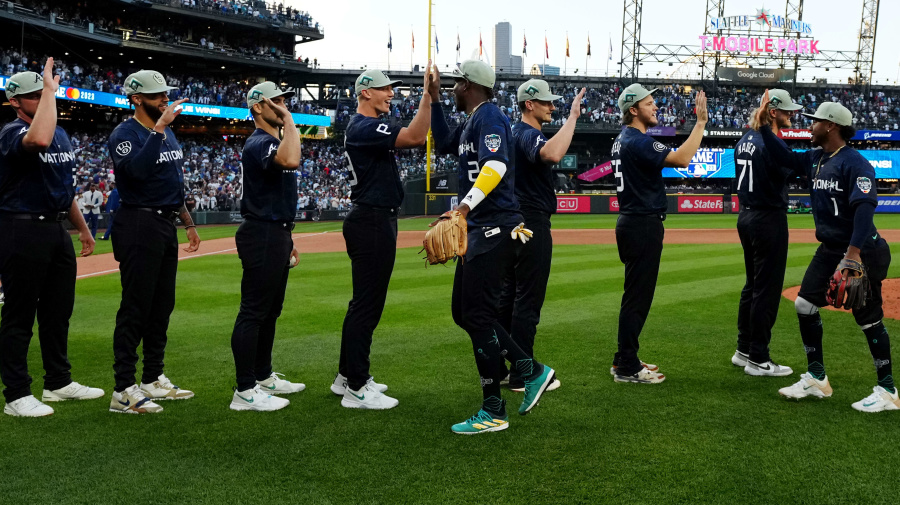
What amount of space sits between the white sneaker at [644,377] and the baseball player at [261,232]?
9.16 ft

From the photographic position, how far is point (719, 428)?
4.74 meters

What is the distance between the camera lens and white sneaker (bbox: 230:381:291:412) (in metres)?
5.25

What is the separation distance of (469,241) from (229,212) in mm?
29400

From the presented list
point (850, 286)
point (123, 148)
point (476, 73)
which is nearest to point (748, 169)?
point (850, 286)

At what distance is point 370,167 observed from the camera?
543 cm

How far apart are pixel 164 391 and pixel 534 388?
295 centimetres

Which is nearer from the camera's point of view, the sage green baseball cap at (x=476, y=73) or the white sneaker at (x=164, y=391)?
the sage green baseball cap at (x=476, y=73)

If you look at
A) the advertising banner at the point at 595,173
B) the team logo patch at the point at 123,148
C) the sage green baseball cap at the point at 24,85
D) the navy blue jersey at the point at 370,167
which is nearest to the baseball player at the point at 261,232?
the navy blue jersey at the point at 370,167

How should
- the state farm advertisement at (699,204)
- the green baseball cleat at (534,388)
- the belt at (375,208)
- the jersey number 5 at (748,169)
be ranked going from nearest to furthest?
the green baseball cleat at (534,388) → the belt at (375,208) → the jersey number 5 at (748,169) → the state farm advertisement at (699,204)

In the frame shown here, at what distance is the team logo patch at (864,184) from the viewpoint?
17.1ft

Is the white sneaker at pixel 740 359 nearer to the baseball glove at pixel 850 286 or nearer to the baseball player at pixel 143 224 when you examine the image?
the baseball glove at pixel 850 286

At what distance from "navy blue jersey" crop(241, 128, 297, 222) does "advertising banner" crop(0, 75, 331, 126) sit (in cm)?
2712

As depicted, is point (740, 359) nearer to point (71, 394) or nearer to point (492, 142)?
point (492, 142)

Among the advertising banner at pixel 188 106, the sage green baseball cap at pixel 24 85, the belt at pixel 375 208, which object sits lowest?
the belt at pixel 375 208
